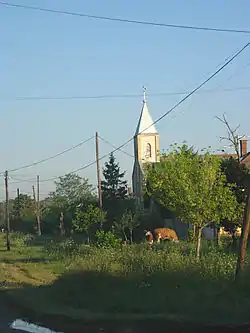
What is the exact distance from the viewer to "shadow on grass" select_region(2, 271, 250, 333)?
39.9ft

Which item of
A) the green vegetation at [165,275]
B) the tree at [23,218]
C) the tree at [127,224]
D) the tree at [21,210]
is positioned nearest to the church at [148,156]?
the tree at [127,224]

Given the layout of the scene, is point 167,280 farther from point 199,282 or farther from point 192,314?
point 192,314

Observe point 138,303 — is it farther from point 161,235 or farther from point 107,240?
point 161,235

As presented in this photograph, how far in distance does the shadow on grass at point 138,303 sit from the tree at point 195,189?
6.94 metres

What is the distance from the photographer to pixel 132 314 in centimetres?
1374

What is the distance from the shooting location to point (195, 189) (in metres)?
23.8

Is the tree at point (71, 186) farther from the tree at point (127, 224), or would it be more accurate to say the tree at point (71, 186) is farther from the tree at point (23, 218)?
the tree at point (127, 224)

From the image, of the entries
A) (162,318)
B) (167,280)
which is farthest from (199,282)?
(162,318)

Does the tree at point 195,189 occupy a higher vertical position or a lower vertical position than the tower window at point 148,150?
lower

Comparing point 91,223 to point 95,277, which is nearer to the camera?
point 95,277

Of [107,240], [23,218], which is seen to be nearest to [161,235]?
[107,240]

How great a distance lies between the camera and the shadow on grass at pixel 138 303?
1215 cm

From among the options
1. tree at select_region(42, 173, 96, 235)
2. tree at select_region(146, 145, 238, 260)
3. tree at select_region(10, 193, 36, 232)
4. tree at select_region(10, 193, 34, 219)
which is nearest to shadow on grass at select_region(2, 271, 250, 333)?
tree at select_region(146, 145, 238, 260)

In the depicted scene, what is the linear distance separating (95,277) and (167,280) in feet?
8.99
